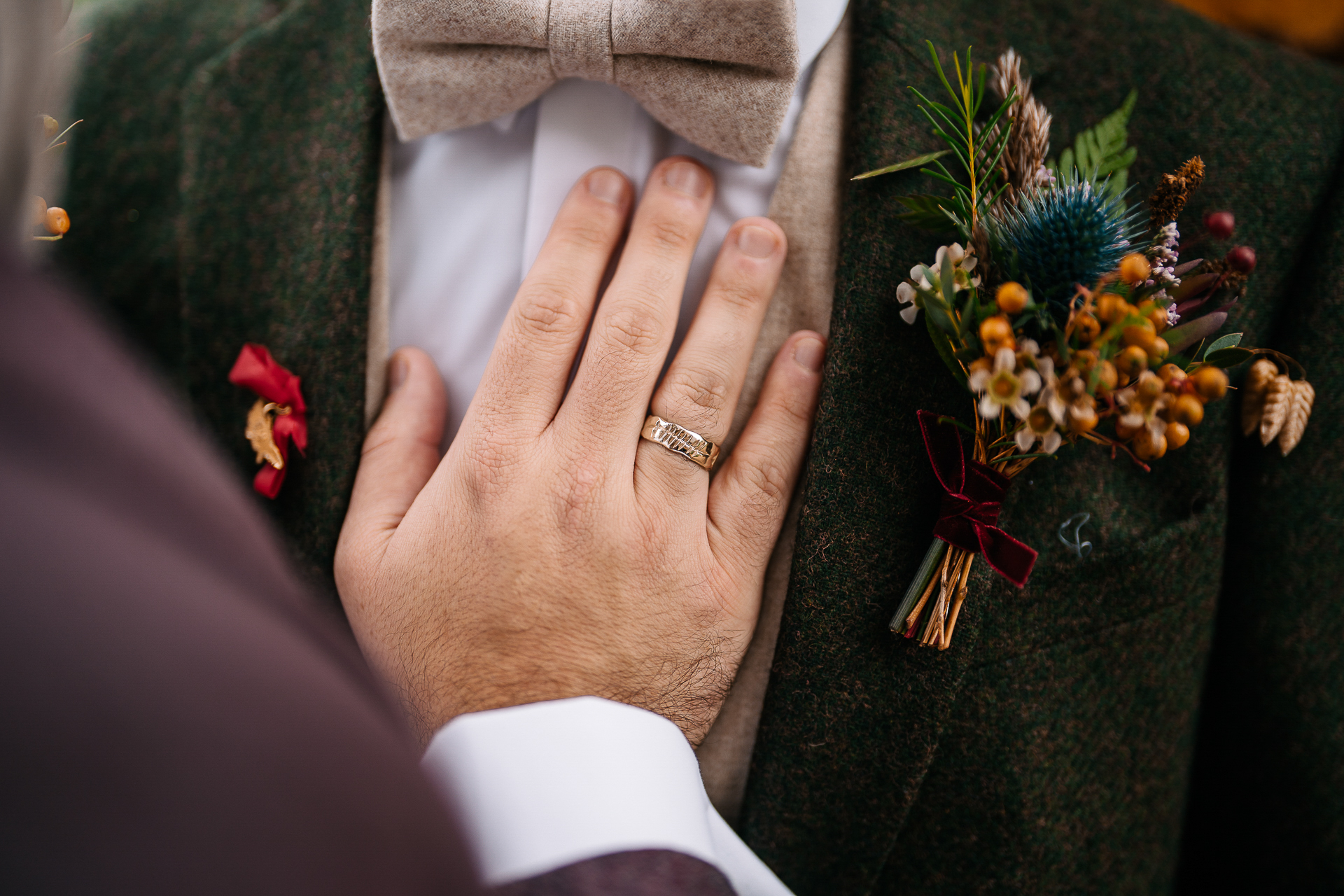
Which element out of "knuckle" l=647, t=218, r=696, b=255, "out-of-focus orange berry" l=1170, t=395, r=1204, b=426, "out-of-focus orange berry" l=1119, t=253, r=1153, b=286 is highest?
"out-of-focus orange berry" l=1119, t=253, r=1153, b=286

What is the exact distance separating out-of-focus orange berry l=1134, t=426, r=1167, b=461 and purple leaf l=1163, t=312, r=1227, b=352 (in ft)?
0.25

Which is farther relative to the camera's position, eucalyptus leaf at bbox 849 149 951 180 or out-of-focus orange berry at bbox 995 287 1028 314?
eucalyptus leaf at bbox 849 149 951 180

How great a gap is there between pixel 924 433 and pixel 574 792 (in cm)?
42

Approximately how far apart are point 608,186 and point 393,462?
376 mm

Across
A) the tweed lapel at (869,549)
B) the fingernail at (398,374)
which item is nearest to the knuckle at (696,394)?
the tweed lapel at (869,549)

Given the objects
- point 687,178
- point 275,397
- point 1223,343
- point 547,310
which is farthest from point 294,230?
point 1223,343

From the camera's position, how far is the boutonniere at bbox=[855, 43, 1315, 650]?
19.3 inches

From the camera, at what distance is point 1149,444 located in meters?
0.51

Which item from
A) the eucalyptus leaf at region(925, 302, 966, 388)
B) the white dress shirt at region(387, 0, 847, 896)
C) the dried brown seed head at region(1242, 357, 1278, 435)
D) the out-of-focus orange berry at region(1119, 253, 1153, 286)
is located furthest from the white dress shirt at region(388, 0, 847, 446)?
the dried brown seed head at region(1242, 357, 1278, 435)

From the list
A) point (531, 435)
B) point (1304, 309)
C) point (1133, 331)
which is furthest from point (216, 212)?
point (1304, 309)

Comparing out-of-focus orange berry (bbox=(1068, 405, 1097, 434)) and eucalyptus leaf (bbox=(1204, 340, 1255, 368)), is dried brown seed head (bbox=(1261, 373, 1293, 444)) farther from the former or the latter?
out-of-focus orange berry (bbox=(1068, 405, 1097, 434))

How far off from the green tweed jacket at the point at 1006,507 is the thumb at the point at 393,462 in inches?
1.2

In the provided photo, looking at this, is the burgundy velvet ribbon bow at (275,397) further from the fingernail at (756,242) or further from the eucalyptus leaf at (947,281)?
the eucalyptus leaf at (947,281)

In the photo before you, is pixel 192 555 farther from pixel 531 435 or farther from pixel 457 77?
pixel 457 77
